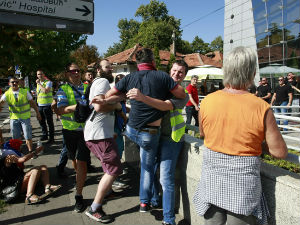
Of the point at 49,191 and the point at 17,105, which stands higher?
the point at 17,105

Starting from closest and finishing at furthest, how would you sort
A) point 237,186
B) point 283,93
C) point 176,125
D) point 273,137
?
point 273,137 < point 237,186 < point 176,125 < point 283,93

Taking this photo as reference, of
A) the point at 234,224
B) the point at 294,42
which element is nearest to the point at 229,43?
the point at 294,42

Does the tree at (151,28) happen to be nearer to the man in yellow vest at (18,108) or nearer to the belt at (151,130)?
the man in yellow vest at (18,108)

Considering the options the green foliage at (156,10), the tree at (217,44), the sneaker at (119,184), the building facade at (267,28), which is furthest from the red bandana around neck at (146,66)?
the tree at (217,44)

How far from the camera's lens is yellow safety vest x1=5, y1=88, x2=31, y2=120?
18.0ft

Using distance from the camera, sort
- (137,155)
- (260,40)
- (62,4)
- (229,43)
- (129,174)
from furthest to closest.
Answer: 1. (229,43)
2. (260,40)
3. (137,155)
4. (129,174)
5. (62,4)

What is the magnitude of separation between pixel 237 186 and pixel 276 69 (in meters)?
14.2

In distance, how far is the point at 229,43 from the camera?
18047mm

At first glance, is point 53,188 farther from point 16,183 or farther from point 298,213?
point 298,213

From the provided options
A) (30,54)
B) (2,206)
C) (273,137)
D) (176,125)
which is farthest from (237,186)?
(2,206)

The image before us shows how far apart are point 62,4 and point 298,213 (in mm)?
3085

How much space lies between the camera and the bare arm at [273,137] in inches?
62.2

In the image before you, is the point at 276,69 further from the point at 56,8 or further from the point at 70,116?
the point at 56,8

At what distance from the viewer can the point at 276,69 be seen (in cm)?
1402
